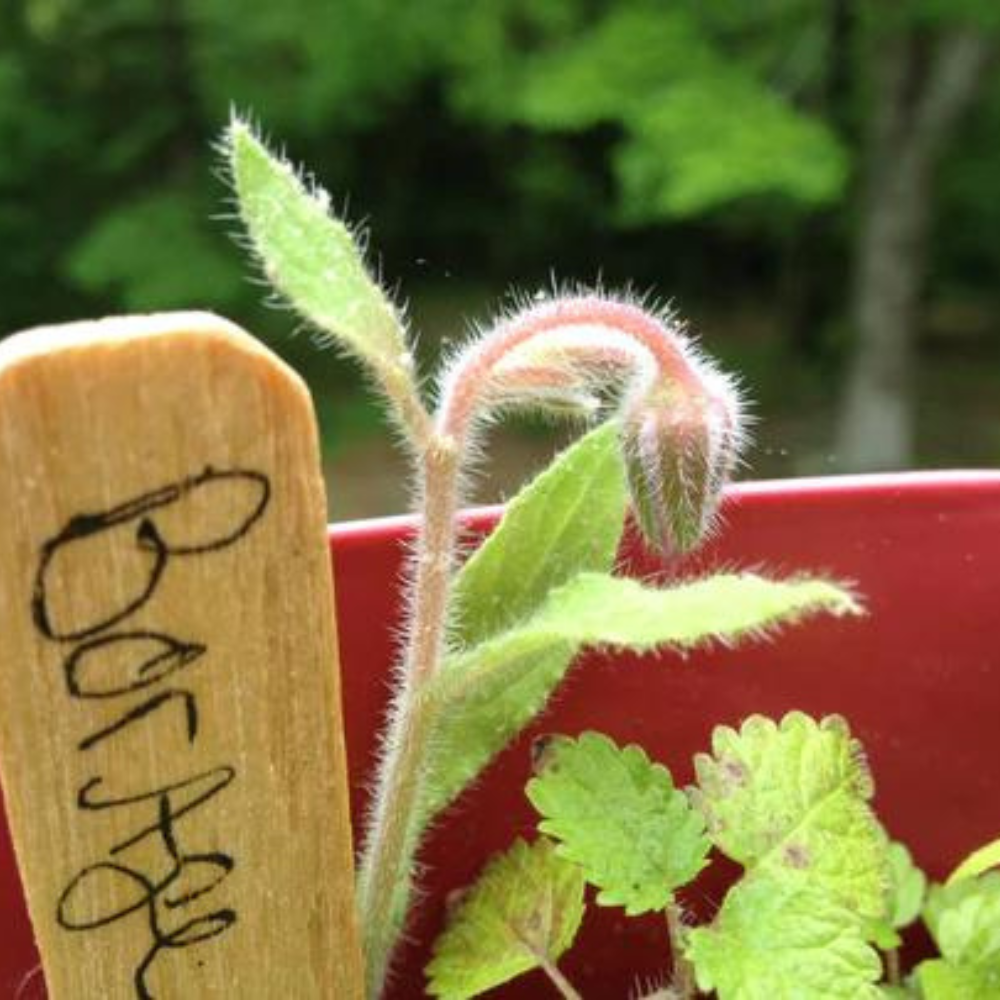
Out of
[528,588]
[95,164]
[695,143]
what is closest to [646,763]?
[528,588]

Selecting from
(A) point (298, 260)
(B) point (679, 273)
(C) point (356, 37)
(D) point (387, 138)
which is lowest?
(B) point (679, 273)

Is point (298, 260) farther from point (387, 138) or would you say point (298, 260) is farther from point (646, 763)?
point (387, 138)

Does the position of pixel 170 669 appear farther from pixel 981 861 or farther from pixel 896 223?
pixel 896 223

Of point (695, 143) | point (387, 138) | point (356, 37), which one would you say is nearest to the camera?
point (695, 143)

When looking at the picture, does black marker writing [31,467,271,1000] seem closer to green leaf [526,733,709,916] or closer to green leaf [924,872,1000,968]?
green leaf [526,733,709,916]

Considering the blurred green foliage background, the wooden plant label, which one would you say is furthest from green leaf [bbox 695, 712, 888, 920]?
the blurred green foliage background

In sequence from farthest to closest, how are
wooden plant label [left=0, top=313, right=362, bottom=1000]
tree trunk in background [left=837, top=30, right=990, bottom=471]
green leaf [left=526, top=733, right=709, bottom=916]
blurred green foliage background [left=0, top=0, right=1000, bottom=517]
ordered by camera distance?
tree trunk in background [left=837, top=30, right=990, bottom=471], blurred green foliage background [left=0, top=0, right=1000, bottom=517], green leaf [left=526, top=733, right=709, bottom=916], wooden plant label [left=0, top=313, right=362, bottom=1000]

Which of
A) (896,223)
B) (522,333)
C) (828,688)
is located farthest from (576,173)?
(522,333)
